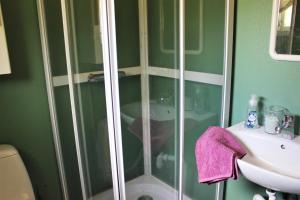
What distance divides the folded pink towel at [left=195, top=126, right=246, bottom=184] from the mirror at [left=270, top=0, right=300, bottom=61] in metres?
0.51

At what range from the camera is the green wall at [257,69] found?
4.36 feet

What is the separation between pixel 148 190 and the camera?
5.98 feet

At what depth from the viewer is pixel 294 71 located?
129 cm

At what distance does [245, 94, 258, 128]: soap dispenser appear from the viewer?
141 cm

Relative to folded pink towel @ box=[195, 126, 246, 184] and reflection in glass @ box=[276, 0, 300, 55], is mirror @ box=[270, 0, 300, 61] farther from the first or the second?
folded pink towel @ box=[195, 126, 246, 184]

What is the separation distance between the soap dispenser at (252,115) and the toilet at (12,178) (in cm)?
133

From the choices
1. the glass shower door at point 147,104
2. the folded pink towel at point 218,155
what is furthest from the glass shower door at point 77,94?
the folded pink towel at point 218,155

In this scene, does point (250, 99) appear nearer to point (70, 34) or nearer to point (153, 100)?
point (153, 100)

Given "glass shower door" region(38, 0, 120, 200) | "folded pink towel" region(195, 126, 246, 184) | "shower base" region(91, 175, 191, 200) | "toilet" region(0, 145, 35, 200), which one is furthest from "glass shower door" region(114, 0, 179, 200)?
"toilet" region(0, 145, 35, 200)

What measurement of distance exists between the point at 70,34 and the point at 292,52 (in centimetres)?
119

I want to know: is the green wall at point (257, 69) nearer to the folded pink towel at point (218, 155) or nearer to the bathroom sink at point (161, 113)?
the bathroom sink at point (161, 113)

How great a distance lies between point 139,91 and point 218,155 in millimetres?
644

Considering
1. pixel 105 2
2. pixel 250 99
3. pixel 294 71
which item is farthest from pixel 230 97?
pixel 105 2

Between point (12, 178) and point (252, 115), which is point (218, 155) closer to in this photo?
point (252, 115)
